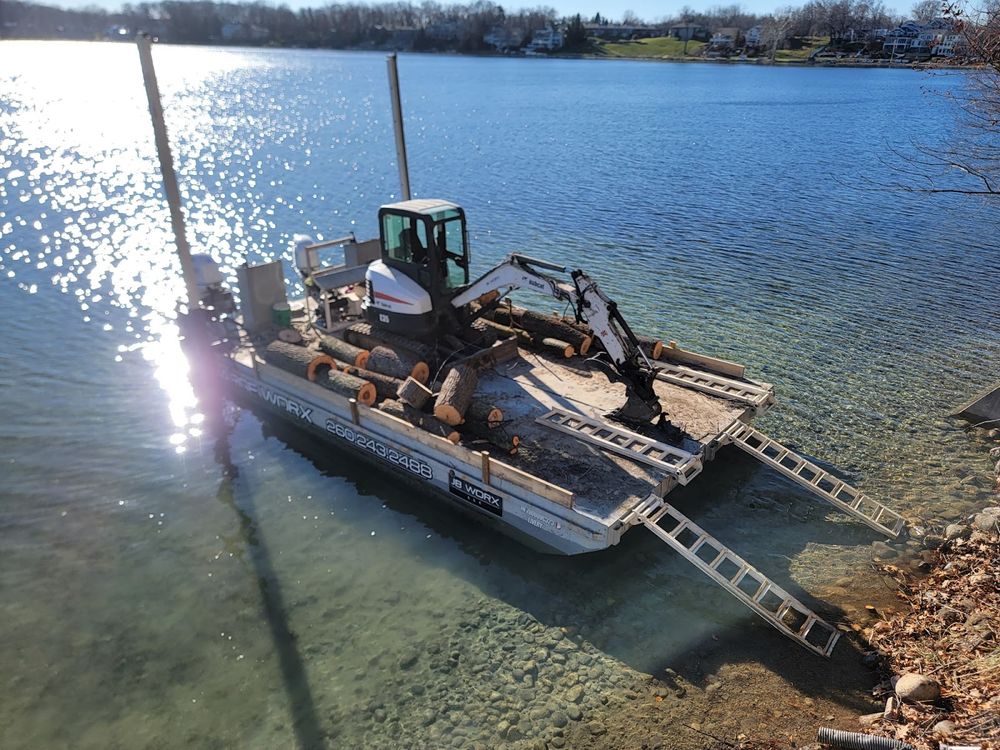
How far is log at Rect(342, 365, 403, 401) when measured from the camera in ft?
40.3

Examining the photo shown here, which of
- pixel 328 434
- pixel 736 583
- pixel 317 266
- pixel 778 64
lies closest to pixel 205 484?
pixel 328 434

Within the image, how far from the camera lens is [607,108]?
64125mm

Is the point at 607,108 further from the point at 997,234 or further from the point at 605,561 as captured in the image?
the point at 605,561

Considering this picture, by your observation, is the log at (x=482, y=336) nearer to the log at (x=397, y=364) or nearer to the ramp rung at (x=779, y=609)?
the log at (x=397, y=364)

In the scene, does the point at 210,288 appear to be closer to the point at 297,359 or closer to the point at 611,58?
the point at 297,359

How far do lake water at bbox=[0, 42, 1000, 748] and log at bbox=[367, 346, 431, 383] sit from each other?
199 cm

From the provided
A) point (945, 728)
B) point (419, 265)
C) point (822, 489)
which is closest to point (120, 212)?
point (419, 265)

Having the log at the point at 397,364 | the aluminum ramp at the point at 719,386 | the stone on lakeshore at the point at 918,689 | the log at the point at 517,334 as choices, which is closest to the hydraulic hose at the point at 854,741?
the stone on lakeshore at the point at 918,689

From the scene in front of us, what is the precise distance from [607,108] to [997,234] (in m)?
44.0

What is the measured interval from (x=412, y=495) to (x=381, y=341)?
332cm

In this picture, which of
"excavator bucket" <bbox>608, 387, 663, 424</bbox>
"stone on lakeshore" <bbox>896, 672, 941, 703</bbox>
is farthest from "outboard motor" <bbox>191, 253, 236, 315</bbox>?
"stone on lakeshore" <bbox>896, 672, 941, 703</bbox>

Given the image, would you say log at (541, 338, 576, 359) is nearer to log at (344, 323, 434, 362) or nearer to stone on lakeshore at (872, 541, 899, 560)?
log at (344, 323, 434, 362)

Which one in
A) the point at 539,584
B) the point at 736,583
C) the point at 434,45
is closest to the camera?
the point at 736,583

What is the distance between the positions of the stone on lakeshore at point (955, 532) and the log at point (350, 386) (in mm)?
9575
